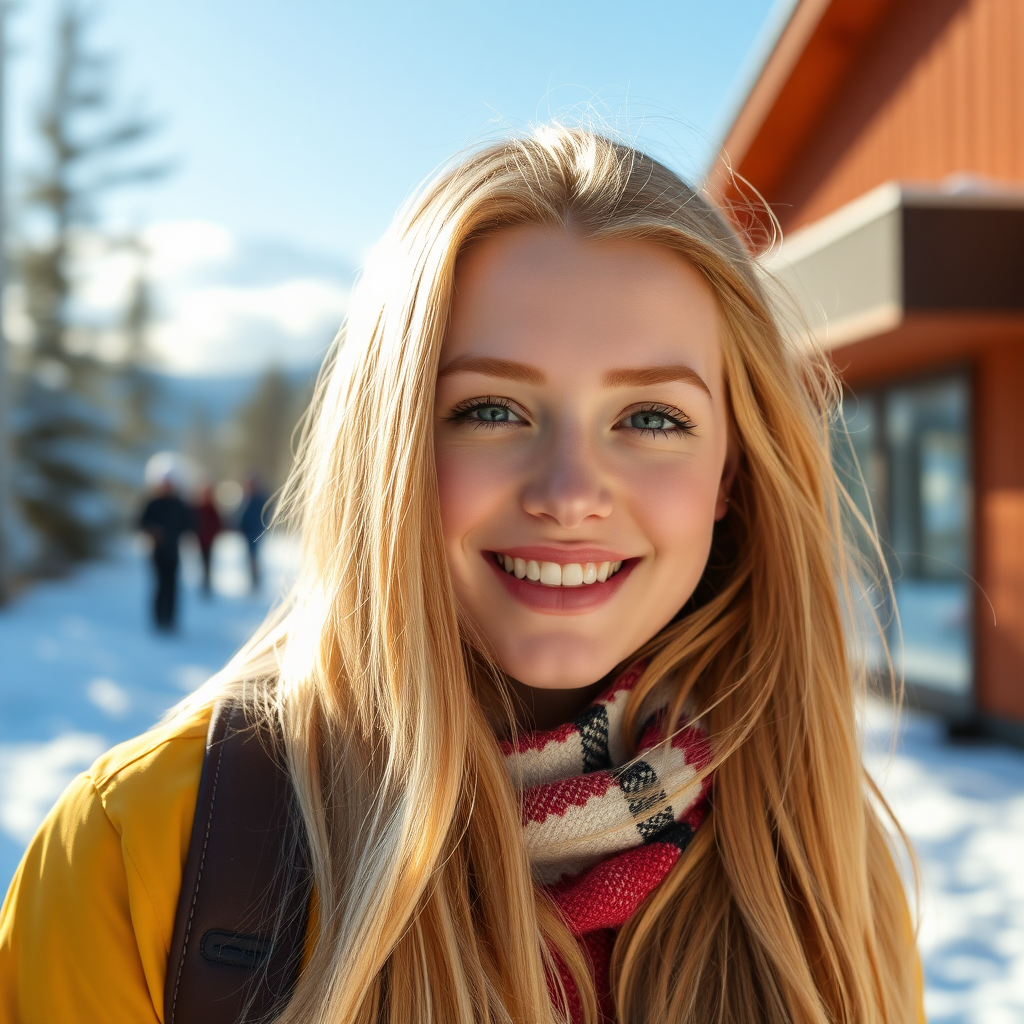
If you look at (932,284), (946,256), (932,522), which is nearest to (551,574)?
(932,284)

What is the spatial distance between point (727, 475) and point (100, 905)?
3.97 ft

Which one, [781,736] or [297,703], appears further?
[781,736]

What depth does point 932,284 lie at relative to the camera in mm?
5891

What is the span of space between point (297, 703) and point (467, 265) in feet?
2.29

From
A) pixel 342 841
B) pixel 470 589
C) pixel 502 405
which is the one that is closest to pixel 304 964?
pixel 342 841

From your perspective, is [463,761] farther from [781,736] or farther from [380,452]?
[781,736]

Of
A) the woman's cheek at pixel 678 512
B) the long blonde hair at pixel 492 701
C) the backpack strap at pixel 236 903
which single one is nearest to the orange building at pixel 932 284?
the long blonde hair at pixel 492 701

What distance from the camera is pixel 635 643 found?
1513mm

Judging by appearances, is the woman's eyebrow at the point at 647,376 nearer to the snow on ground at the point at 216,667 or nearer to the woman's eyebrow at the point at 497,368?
the woman's eyebrow at the point at 497,368

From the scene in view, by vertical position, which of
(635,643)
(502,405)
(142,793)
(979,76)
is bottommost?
(142,793)

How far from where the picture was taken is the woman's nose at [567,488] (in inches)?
52.1

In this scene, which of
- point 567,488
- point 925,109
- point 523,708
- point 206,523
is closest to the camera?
point 567,488

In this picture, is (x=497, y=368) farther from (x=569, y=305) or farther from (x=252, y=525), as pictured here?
(x=252, y=525)

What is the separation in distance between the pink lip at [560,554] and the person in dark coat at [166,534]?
391 inches
